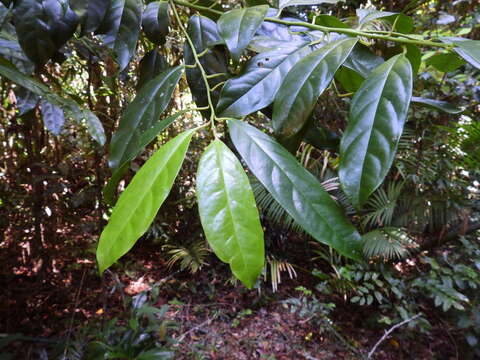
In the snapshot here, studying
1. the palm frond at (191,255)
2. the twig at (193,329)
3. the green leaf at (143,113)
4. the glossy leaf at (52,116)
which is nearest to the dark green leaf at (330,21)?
the green leaf at (143,113)

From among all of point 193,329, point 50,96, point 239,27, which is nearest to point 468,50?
point 239,27

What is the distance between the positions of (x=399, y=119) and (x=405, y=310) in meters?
1.82

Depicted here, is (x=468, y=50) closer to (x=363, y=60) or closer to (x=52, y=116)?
(x=363, y=60)

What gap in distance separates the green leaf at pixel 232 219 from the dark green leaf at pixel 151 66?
30cm

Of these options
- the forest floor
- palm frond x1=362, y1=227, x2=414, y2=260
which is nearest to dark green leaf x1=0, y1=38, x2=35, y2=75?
the forest floor

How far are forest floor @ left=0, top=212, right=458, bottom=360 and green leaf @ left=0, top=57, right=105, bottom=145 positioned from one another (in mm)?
1051

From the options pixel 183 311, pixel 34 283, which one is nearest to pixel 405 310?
pixel 183 311

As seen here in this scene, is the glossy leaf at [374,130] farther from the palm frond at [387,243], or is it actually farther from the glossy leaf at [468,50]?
the palm frond at [387,243]

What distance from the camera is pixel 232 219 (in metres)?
0.22

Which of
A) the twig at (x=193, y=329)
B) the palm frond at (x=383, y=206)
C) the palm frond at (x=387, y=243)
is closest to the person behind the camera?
the twig at (x=193, y=329)

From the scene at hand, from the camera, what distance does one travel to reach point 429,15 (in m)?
2.15

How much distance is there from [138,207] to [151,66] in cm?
32

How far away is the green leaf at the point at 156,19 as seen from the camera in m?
0.42

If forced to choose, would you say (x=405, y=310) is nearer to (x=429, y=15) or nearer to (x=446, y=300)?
(x=446, y=300)
